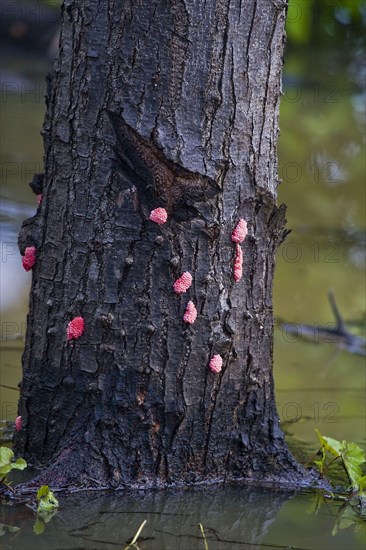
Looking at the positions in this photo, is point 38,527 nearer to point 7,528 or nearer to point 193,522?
point 7,528

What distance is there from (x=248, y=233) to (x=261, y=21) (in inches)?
18.1

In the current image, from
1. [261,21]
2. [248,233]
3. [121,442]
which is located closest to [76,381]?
[121,442]

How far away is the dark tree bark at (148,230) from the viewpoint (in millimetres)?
1729

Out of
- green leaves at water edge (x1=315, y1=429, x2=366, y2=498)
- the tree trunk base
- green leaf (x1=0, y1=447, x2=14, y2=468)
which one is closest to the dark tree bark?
the tree trunk base

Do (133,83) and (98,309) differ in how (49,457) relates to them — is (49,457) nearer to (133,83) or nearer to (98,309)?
(98,309)

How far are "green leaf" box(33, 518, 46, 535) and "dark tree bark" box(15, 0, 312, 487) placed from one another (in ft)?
0.50

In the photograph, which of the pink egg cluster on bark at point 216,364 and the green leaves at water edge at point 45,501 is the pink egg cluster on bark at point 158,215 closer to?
the pink egg cluster on bark at point 216,364

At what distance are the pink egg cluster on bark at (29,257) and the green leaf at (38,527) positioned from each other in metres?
0.57

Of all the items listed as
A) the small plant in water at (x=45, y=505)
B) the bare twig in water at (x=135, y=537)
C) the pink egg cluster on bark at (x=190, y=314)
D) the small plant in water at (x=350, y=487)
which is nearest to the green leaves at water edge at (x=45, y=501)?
the small plant in water at (x=45, y=505)

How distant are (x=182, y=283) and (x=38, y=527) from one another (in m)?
0.56

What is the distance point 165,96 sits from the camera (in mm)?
1729

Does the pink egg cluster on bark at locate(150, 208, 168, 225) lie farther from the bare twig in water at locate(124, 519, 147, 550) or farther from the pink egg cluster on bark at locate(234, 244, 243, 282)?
the bare twig in water at locate(124, 519, 147, 550)

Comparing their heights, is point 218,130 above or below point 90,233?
above

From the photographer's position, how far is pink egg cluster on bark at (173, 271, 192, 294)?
1.74 meters
